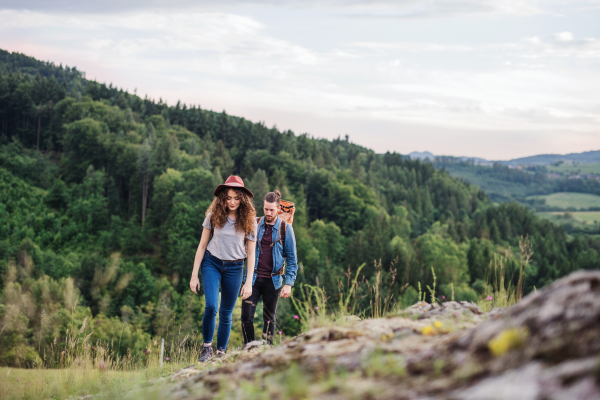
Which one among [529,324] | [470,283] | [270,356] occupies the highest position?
[529,324]

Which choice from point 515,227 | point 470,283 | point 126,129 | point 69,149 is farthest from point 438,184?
point 69,149

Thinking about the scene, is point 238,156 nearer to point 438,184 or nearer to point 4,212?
point 4,212

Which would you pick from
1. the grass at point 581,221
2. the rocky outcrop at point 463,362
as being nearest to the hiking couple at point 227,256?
the rocky outcrop at point 463,362

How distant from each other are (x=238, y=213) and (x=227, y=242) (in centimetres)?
35

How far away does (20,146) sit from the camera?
261 feet

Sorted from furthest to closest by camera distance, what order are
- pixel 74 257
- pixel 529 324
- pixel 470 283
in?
pixel 470 283 → pixel 74 257 → pixel 529 324

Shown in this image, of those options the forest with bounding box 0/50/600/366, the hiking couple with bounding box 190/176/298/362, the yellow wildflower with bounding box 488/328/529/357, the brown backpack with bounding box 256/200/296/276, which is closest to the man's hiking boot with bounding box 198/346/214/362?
the hiking couple with bounding box 190/176/298/362

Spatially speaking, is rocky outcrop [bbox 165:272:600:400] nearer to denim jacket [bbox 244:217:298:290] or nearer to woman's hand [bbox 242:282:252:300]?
woman's hand [bbox 242:282:252:300]

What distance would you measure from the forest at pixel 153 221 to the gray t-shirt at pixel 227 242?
2624 cm

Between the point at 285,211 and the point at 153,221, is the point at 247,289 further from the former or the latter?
the point at 153,221

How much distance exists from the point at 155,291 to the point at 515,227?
83.3 meters

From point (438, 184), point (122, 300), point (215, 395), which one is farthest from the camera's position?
point (438, 184)

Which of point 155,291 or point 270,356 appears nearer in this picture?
point 270,356

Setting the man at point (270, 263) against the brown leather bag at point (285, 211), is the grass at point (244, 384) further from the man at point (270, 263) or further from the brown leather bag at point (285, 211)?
the brown leather bag at point (285, 211)
